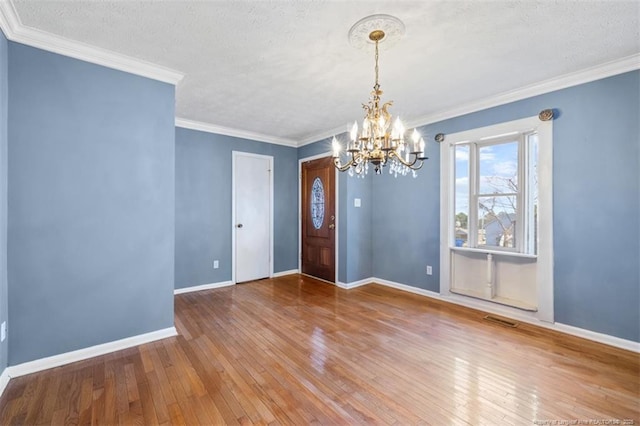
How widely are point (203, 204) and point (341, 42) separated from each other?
3.17 metres

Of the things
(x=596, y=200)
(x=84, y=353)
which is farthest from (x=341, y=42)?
(x=84, y=353)

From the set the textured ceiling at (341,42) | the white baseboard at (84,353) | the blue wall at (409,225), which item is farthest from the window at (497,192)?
the white baseboard at (84,353)

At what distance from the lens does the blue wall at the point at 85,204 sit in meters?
2.15

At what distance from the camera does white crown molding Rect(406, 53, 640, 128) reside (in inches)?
99.2

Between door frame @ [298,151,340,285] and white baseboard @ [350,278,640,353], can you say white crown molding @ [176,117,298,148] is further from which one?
white baseboard @ [350,278,640,353]

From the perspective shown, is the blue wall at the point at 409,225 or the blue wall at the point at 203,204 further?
the blue wall at the point at 203,204

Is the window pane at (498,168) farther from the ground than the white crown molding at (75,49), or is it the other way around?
the white crown molding at (75,49)

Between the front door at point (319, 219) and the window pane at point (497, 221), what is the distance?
2.12m

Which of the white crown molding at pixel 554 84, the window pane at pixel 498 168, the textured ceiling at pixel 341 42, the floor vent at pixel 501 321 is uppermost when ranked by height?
the textured ceiling at pixel 341 42

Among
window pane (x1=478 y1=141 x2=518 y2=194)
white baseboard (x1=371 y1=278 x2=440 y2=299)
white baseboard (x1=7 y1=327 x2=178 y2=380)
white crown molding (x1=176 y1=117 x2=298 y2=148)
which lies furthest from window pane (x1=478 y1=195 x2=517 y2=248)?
white baseboard (x1=7 y1=327 x2=178 y2=380)

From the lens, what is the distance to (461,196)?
384 centimetres

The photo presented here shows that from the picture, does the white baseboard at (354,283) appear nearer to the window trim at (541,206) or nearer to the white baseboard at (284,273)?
the white baseboard at (284,273)

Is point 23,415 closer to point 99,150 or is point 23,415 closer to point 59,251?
point 59,251

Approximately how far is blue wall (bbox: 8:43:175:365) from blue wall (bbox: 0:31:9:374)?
5 cm
